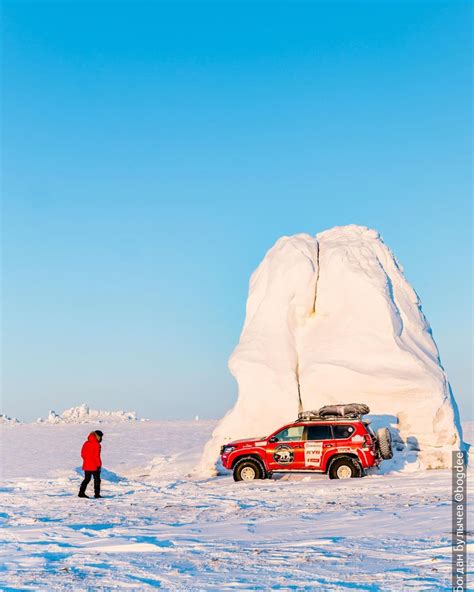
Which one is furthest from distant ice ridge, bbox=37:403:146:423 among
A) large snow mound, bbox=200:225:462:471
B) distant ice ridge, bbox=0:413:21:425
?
large snow mound, bbox=200:225:462:471

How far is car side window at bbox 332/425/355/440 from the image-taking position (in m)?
17.7

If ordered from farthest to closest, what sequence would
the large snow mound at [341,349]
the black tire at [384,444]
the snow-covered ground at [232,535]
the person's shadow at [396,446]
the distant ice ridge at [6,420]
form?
the distant ice ridge at [6,420], the large snow mound at [341,349], the person's shadow at [396,446], the black tire at [384,444], the snow-covered ground at [232,535]

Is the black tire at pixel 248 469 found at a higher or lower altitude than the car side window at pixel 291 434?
lower

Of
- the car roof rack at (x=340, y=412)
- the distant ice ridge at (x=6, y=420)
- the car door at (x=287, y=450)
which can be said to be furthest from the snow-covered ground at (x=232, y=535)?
the distant ice ridge at (x=6, y=420)

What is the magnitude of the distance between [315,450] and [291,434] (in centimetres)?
79

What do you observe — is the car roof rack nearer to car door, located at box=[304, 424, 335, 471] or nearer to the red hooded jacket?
car door, located at box=[304, 424, 335, 471]

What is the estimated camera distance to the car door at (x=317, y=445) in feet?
58.7

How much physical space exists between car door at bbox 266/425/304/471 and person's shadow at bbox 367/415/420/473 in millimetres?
3413

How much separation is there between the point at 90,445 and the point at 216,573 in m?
8.56

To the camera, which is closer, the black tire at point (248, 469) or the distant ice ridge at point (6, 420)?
the black tire at point (248, 469)

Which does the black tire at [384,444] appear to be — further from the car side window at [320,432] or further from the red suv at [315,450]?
the car side window at [320,432]

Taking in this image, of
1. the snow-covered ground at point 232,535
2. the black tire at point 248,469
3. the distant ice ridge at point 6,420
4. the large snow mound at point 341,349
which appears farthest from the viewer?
the distant ice ridge at point 6,420

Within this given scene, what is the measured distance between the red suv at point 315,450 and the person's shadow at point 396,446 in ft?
7.39

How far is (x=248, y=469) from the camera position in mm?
18750
